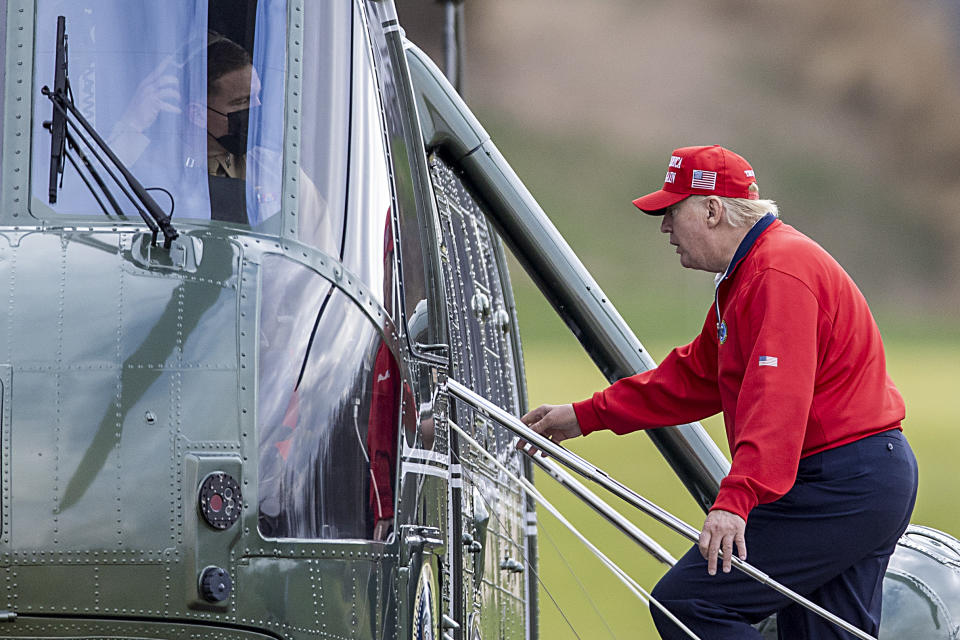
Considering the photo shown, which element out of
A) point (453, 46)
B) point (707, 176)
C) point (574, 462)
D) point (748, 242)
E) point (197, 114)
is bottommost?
point (574, 462)

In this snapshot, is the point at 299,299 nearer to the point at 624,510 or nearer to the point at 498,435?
the point at 498,435

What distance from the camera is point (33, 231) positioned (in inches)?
138

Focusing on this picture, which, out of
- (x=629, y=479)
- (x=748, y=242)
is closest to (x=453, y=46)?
(x=748, y=242)

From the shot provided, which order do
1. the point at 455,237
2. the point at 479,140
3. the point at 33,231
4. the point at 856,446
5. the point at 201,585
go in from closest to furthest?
the point at 201,585, the point at 33,231, the point at 856,446, the point at 479,140, the point at 455,237

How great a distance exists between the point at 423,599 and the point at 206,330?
44.4 inches

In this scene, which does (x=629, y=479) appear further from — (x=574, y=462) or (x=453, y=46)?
(x=574, y=462)

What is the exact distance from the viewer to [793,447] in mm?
3551

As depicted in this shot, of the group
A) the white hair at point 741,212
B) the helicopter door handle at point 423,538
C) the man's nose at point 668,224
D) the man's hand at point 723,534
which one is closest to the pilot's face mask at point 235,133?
the helicopter door handle at point 423,538

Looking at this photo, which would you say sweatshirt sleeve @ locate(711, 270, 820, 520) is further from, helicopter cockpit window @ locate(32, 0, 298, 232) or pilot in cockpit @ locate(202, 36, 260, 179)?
pilot in cockpit @ locate(202, 36, 260, 179)

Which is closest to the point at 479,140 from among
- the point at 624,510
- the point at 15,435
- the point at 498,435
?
the point at 498,435

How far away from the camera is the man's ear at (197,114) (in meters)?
3.69

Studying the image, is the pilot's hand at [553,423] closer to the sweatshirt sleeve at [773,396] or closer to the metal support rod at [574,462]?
the metal support rod at [574,462]

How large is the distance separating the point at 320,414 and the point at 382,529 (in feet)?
1.33

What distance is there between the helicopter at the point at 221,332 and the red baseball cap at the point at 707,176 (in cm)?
88
